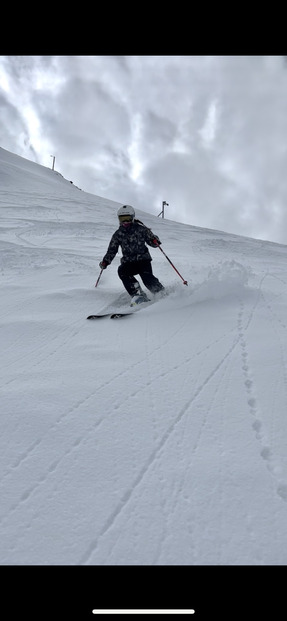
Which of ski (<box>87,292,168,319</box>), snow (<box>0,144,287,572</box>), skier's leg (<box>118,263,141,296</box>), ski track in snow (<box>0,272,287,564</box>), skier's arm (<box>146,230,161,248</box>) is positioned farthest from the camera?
skier's arm (<box>146,230,161,248</box>)

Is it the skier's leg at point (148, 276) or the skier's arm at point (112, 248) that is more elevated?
the skier's arm at point (112, 248)

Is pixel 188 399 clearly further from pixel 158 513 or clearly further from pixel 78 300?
pixel 78 300

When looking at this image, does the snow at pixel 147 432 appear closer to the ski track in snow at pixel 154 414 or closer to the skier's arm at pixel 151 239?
the ski track in snow at pixel 154 414

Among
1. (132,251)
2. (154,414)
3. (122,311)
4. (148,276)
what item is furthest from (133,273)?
(154,414)

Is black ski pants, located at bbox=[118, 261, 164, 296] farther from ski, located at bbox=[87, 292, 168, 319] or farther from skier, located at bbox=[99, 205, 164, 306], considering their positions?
ski, located at bbox=[87, 292, 168, 319]

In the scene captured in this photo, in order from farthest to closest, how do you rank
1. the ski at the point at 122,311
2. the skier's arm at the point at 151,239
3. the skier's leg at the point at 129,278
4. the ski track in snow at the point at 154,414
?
the skier's arm at the point at 151,239 < the skier's leg at the point at 129,278 < the ski at the point at 122,311 < the ski track in snow at the point at 154,414

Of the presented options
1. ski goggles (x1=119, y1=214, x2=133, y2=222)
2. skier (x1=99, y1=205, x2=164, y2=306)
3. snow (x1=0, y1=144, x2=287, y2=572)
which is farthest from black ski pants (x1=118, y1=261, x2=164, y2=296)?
ski goggles (x1=119, y1=214, x2=133, y2=222)

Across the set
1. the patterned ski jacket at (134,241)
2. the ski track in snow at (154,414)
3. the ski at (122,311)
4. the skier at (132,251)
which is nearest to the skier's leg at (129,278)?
the skier at (132,251)

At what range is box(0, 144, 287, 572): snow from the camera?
181 centimetres

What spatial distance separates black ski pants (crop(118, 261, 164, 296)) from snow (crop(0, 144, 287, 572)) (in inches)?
20.4

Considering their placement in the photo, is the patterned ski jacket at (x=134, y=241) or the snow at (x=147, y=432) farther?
the patterned ski jacket at (x=134, y=241)

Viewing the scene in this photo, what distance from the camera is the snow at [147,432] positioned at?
1.81 m

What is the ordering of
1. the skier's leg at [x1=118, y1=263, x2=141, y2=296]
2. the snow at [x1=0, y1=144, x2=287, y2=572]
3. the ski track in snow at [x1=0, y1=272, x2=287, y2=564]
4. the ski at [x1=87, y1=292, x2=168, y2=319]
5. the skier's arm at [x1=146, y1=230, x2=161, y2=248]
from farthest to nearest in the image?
the skier's arm at [x1=146, y1=230, x2=161, y2=248], the skier's leg at [x1=118, y1=263, x2=141, y2=296], the ski at [x1=87, y1=292, x2=168, y2=319], the ski track in snow at [x1=0, y1=272, x2=287, y2=564], the snow at [x1=0, y1=144, x2=287, y2=572]
